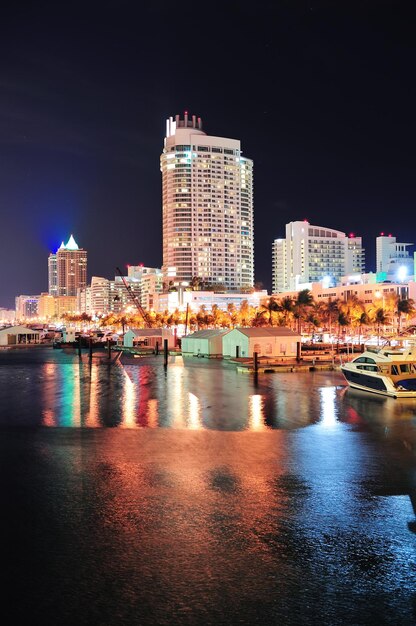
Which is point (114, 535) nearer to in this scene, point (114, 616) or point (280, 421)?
point (114, 616)

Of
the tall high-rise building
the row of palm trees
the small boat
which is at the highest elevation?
the tall high-rise building

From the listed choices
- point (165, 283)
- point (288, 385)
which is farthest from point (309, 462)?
point (165, 283)

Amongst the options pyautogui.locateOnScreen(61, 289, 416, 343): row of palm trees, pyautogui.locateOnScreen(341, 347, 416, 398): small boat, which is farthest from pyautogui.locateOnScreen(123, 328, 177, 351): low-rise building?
pyautogui.locateOnScreen(341, 347, 416, 398): small boat

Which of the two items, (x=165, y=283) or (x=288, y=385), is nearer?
(x=288, y=385)

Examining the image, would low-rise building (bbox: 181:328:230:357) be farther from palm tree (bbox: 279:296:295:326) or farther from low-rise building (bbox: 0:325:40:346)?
low-rise building (bbox: 0:325:40:346)

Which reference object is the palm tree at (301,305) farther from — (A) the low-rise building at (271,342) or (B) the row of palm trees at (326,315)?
(A) the low-rise building at (271,342)

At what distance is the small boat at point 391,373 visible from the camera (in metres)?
31.5

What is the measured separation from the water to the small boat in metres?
5.96

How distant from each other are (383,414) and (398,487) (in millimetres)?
12182

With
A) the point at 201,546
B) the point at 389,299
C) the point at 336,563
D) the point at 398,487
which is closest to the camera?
the point at 336,563

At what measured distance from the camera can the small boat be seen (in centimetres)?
3152

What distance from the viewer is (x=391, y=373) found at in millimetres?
32188

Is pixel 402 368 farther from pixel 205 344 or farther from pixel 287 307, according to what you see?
pixel 287 307

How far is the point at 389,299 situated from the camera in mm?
94188
